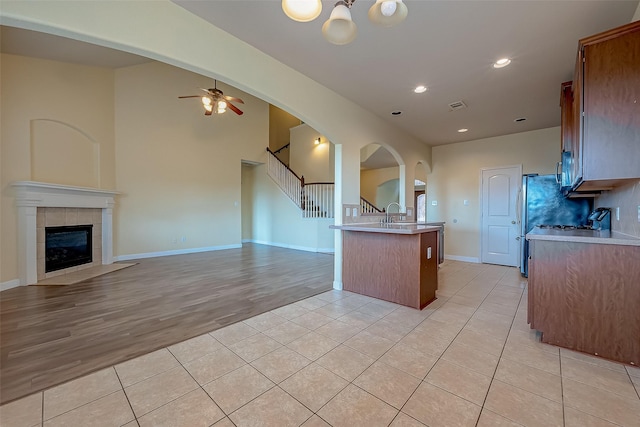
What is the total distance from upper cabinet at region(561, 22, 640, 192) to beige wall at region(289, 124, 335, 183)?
6.75 meters

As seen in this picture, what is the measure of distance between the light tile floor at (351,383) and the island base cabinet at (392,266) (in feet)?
1.71

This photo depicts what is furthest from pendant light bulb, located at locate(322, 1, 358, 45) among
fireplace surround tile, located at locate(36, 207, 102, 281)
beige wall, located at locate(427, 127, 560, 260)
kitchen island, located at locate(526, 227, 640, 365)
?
beige wall, located at locate(427, 127, 560, 260)

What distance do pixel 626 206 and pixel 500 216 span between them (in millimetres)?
3370

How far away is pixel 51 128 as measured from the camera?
4.04 metres

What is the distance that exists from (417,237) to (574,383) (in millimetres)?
1571

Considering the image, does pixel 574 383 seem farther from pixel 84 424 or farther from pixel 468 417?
pixel 84 424

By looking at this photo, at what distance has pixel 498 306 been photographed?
2.94 metres

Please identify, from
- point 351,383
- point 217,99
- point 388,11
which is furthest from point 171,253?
point 388,11

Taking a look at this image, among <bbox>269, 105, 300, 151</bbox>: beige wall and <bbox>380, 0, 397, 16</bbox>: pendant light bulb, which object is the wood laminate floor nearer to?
<bbox>380, 0, 397, 16</bbox>: pendant light bulb

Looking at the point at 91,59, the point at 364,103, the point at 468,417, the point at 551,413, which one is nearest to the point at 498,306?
the point at 551,413

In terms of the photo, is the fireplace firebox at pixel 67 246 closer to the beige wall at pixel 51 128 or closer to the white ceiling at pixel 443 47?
the beige wall at pixel 51 128

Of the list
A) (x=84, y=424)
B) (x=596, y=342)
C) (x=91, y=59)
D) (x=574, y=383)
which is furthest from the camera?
(x=91, y=59)

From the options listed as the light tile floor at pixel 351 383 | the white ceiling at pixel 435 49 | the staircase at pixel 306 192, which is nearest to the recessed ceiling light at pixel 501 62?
the white ceiling at pixel 435 49

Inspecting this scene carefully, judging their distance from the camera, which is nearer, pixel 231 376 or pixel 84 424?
pixel 84 424
